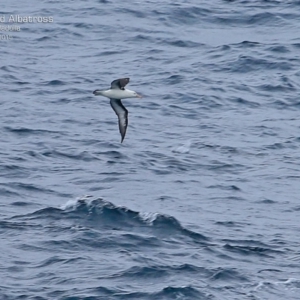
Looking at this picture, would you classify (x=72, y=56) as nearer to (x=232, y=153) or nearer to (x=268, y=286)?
(x=232, y=153)

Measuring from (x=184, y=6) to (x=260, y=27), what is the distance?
299 centimetres

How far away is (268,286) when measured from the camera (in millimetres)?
18578

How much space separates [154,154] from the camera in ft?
81.5

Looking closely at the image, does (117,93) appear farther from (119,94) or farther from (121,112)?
(121,112)

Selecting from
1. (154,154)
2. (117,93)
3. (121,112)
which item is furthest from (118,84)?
(154,154)

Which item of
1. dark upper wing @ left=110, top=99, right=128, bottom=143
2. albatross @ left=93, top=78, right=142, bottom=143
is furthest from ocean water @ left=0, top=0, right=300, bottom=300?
albatross @ left=93, top=78, right=142, bottom=143

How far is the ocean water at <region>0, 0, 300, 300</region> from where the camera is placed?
62.3 feet

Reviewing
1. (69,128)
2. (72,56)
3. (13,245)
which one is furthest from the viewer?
(72,56)

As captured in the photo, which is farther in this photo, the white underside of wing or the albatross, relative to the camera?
the white underside of wing

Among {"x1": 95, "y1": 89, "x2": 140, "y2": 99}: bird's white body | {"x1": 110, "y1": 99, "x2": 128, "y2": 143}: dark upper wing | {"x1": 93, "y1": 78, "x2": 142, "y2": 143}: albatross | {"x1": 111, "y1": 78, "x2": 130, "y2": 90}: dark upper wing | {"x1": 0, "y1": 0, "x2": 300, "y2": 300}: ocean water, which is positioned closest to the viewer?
{"x1": 0, "y1": 0, "x2": 300, "y2": 300}: ocean water

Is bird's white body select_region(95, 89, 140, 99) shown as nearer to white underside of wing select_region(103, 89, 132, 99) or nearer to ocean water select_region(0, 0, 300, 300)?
white underside of wing select_region(103, 89, 132, 99)

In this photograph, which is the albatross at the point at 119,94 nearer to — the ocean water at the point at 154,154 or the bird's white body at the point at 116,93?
the bird's white body at the point at 116,93

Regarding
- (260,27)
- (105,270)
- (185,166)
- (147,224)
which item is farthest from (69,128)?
(260,27)

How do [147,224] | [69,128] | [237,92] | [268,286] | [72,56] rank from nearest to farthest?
[268,286] < [147,224] < [69,128] < [237,92] < [72,56]
